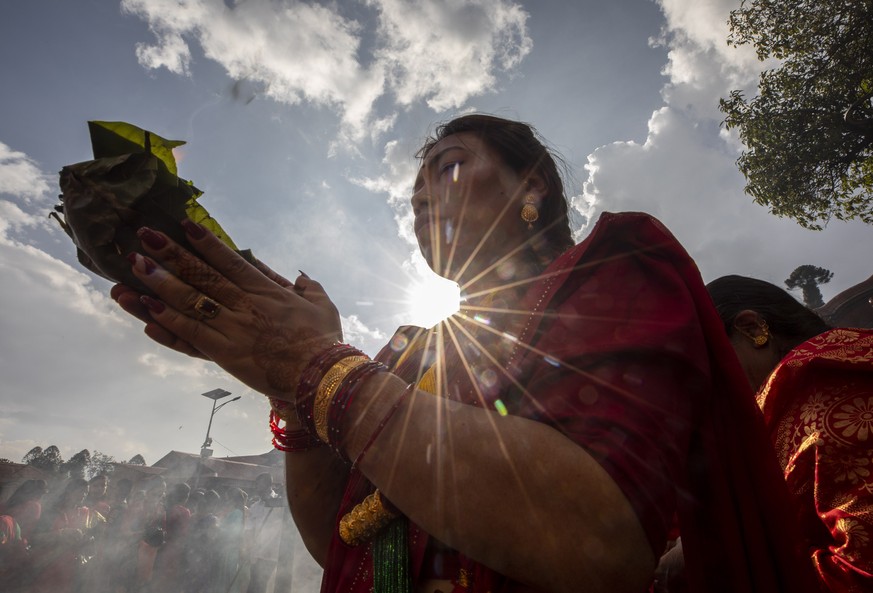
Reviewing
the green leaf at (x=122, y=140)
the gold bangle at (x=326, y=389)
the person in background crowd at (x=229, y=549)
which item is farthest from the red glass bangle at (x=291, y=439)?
the person in background crowd at (x=229, y=549)

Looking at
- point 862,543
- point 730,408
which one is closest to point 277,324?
point 730,408

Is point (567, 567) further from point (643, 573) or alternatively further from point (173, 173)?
point (173, 173)

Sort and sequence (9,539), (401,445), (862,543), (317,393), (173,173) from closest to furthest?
(401,445)
(317,393)
(173,173)
(862,543)
(9,539)

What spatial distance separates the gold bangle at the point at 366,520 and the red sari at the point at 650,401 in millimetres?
86

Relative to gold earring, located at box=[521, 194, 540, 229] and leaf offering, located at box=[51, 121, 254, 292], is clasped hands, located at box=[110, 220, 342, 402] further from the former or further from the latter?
gold earring, located at box=[521, 194, 540, 229]

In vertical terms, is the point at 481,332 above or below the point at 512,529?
above

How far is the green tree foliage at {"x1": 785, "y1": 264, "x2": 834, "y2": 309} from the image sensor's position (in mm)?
22219

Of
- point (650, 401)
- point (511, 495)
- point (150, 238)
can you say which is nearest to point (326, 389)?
point (511, 495)

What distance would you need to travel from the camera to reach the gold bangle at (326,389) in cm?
115

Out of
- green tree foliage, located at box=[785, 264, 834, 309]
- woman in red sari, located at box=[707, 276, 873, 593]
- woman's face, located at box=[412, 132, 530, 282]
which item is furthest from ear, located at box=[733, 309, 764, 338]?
green tree foliage, located at box=[785, 264, 834, 309]

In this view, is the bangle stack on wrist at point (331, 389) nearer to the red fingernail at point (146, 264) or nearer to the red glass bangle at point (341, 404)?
the red glass bangle at point (341, 404)

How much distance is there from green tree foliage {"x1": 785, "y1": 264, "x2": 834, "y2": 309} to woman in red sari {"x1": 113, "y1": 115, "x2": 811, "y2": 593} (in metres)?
26.4

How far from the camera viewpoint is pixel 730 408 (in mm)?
1293

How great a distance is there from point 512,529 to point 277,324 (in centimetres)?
76
